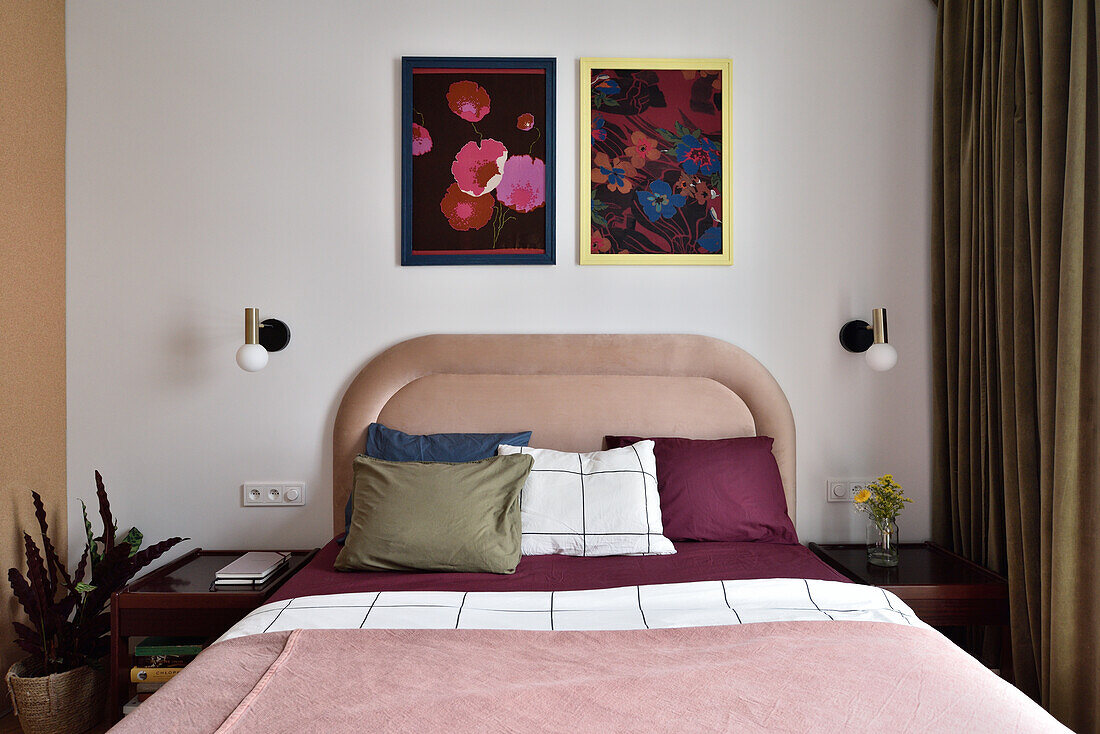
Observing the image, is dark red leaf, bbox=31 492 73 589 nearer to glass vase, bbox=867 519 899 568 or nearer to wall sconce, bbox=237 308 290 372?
wall sconce, bbox=237 308 290 372

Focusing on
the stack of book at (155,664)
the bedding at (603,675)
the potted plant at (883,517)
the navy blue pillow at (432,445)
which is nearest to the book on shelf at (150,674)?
the stack of book at (155,664)

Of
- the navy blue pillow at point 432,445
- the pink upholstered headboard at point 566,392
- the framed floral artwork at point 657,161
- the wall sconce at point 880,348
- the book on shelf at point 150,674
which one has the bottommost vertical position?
the book on shelf at point 150,674

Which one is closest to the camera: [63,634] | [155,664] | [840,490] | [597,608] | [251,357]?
[597,608]

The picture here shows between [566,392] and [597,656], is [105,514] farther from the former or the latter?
[597,656]

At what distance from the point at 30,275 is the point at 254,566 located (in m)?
1.30

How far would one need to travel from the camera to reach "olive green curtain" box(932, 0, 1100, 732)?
1.83 m

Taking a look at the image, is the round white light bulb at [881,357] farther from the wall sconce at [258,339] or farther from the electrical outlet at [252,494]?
the electrical outlet at [252,494]

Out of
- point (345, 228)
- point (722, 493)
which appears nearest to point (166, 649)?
point (345, 228)

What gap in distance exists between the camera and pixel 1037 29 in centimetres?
202

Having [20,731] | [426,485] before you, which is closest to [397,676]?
[426,485]

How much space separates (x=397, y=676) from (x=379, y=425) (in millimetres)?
1284

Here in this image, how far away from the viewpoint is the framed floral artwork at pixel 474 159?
2570mm

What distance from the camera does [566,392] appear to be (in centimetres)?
252

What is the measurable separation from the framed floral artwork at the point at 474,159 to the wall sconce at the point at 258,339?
53cm
